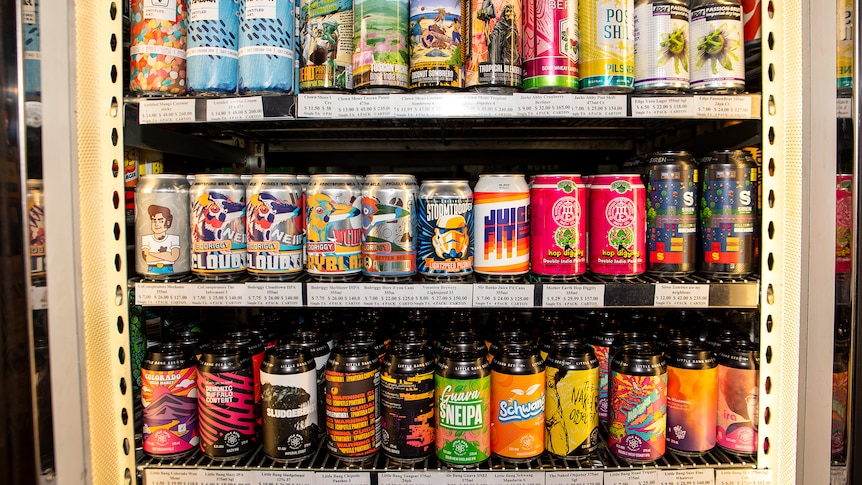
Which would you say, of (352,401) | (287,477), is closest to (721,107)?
(352,401)

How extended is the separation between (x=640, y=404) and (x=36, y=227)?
1441 mm

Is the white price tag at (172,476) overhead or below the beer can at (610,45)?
below

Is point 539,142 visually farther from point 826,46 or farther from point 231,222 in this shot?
point 231,222

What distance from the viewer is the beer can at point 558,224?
115 centimetres

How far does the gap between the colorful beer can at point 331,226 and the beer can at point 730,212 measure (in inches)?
34.8

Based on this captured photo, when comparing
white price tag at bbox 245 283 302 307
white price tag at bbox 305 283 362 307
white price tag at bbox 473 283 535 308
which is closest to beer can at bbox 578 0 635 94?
white price tag at bbox 473 283 535 308

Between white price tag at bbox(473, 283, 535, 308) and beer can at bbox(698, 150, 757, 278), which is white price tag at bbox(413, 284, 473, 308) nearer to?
white price tag at bbox(473, 283, 535, 308)

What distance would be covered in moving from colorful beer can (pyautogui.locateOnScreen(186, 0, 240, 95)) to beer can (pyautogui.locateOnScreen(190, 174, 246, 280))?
0.73 ft

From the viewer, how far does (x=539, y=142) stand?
68.9 inches

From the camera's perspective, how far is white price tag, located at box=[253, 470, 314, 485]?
1127mm

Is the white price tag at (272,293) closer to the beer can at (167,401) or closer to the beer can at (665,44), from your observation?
the beer can at (167,401)

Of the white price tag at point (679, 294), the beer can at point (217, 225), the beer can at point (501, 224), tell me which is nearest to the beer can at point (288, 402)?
the beer can at point (217, 225)

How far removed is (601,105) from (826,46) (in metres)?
0.51

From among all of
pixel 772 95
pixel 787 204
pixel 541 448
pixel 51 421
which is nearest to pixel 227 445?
pixel 51 421
